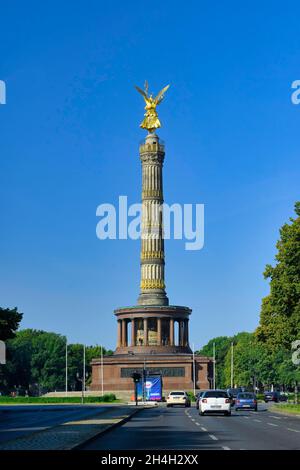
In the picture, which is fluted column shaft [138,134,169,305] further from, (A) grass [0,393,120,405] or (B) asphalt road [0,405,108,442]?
(B) asphalt road [0,405,108,442]

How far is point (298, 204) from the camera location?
184ft

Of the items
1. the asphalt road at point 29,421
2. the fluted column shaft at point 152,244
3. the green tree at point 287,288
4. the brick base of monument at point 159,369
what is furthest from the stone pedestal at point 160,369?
the green tree at point 287,288

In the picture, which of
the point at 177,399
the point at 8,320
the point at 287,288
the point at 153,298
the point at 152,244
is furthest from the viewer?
the point at 152,244

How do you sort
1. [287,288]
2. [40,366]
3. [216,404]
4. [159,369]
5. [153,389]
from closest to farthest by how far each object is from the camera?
[216,404] < [287,288] < [153,389] < [159,369] < [40,366]

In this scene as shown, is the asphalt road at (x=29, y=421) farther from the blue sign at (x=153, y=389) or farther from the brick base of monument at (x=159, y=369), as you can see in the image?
the brick base of monument at (x=159, y=369)

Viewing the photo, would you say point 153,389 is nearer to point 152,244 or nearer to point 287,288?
point 152,244

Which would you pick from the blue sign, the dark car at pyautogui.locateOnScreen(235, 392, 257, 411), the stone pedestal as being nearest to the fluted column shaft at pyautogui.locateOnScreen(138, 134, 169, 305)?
the stone pedestal

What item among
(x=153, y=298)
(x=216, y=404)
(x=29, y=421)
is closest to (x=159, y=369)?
(x=153, y=298)

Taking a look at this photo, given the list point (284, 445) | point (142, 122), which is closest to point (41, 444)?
point (284, 445)

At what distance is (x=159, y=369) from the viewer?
362 feet

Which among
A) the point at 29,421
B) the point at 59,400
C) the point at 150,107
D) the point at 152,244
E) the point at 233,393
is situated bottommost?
the point at 59,400

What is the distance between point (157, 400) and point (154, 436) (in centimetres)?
6777

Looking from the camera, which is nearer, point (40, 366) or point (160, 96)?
point (160, 96)
